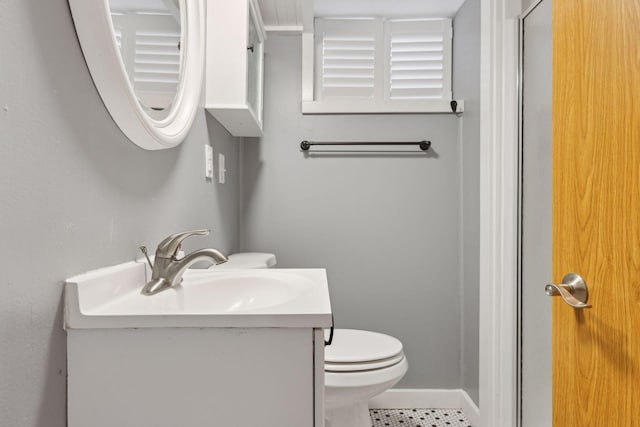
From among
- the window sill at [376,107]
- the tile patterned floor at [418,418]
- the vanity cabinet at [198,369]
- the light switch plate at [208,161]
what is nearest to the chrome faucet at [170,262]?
the vanity cabinet at [198,369]

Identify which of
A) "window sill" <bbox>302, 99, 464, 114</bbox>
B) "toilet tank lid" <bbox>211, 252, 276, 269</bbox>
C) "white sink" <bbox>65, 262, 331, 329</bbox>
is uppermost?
"window sill" <bbox>302, 99, 464, 114</bbox>

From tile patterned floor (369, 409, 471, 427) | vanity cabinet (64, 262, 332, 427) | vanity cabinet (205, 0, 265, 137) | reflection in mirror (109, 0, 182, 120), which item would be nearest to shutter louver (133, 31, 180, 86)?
reflection in mirror (109, 0, 182, 120)

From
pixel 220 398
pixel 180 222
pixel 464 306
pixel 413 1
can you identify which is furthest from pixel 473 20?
pixel 220 398

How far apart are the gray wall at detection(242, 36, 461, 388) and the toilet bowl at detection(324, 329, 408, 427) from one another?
0.49m

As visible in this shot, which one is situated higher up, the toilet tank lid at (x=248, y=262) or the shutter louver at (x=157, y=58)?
the shutter louver at (x=157, y=58)

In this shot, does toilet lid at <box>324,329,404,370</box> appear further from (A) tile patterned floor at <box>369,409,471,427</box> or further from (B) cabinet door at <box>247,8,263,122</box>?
(B) cabinet door at <box>247,8,263,122</box>

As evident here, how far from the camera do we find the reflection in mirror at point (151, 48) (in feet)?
2.25

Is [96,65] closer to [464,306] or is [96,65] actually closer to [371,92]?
[371,92]

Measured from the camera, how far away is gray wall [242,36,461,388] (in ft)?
A: 5.79

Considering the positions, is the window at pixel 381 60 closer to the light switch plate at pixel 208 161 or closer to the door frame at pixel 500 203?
the door frame at pixel 500 203

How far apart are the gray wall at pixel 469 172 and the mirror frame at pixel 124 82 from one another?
1191 mm

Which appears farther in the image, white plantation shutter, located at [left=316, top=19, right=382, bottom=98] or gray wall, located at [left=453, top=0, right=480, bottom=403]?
white plantation shutter, located at [left=316, top=19, right=382, bottom=98]

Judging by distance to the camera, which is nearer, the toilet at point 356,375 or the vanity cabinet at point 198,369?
the vanity cabinet at point 198,369

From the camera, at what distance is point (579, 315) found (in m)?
0.67
